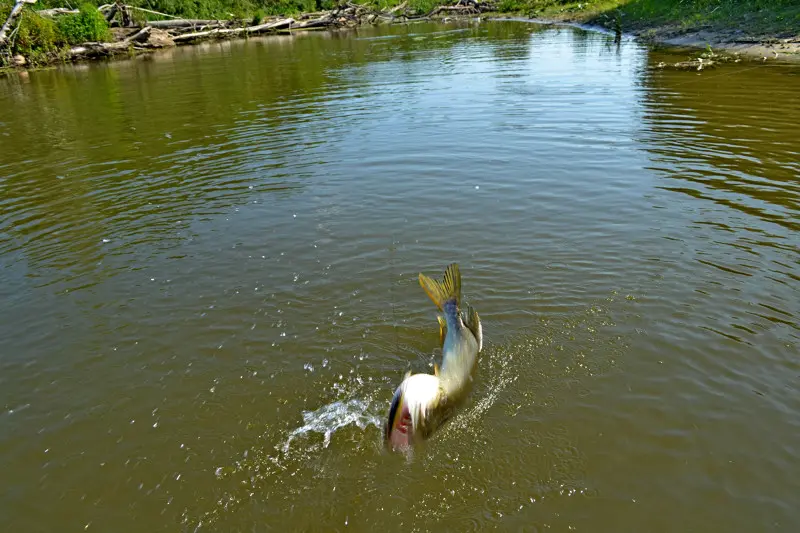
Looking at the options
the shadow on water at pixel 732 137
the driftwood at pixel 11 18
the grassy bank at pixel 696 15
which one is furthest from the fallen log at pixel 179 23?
the shadow on water at pixel 732 137

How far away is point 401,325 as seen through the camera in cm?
700

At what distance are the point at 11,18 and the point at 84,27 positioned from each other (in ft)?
28.1

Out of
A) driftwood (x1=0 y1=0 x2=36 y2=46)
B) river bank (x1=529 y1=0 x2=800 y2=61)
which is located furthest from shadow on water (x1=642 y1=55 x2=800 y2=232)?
driftwood (x1=0 y1=0 x2=36 y2=46)

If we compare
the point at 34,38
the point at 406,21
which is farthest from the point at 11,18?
the point at 406,21

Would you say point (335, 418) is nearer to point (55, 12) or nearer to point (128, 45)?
point (128, 45)

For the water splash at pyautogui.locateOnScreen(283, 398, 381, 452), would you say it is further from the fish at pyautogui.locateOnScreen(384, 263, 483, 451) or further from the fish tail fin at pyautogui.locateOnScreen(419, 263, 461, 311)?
the fish tail fin at pyautogui.locateOnScreen(419, 263, 461, 311)

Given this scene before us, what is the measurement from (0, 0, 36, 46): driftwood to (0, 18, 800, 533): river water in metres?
24.7

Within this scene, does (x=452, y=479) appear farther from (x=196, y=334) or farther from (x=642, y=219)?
(x=642, y=219)

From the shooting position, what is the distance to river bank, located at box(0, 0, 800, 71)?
25.2 meters

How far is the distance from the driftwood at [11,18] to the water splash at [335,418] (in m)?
37.4

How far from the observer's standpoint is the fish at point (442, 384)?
4.39m

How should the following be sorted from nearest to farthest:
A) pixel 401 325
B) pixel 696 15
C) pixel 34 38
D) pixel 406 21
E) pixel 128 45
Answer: pixel 401 325, pixel 696 15, pixel 34 38, pixel 128 45, pixel 406 21

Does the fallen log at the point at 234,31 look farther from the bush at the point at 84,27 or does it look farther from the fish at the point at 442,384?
the fish at the point at 442,384

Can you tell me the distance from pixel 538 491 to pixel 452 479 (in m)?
0.69
